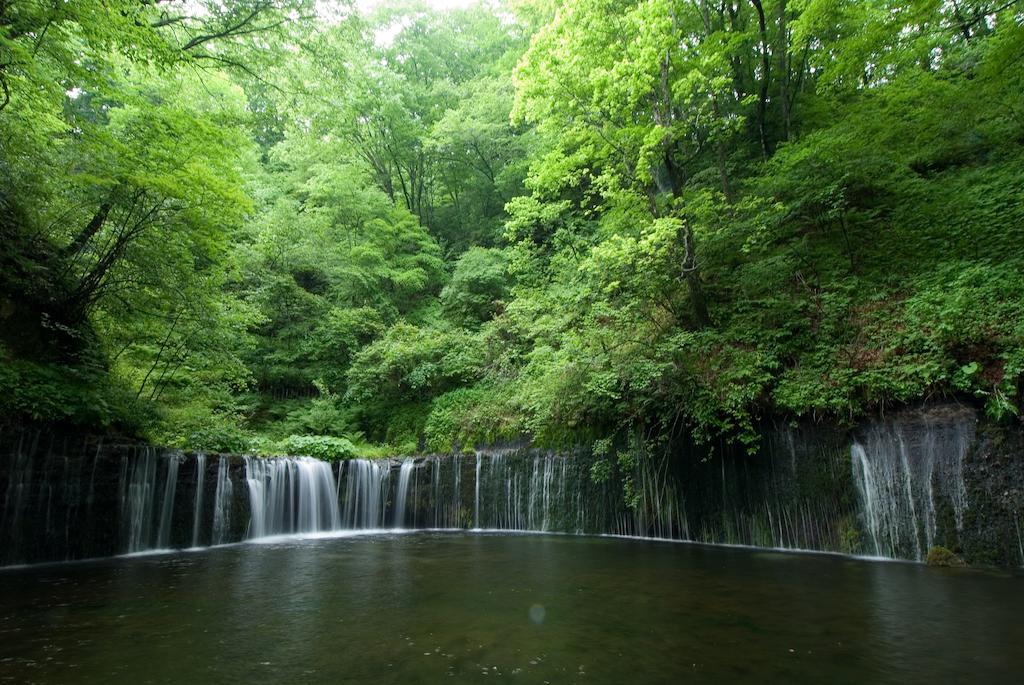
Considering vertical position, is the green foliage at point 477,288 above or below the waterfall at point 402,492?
above

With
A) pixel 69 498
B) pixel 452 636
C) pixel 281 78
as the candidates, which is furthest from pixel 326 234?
pixel 452 636

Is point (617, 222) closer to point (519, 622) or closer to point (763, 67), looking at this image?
point (763, 67)

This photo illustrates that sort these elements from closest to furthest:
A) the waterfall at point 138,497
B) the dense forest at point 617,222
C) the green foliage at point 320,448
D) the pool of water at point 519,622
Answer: the pool of water at point 519,622 → the dense forest at point 617,222 → the waterfall at point 138,497 → the green foliage at point 320,448

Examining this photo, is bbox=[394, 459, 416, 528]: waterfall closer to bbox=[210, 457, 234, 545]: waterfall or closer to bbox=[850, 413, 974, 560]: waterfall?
bbox=[210, 457, 234, 545]: waterfall

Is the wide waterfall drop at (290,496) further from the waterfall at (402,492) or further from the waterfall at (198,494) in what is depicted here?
the waterfall at (402,492)

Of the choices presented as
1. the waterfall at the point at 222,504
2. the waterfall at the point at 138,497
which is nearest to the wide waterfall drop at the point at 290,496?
the waterfall at the point at 222,504

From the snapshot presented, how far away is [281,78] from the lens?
1194 centimetres

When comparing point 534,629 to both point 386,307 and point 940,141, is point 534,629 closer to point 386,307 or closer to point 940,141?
point 940,141

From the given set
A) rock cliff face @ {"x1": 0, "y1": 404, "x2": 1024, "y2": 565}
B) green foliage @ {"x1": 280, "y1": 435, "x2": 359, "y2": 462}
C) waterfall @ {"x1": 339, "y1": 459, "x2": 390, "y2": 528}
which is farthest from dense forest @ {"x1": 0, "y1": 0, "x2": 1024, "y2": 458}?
waterfall @ {"x1": 339, "y1": 459, "x2": 390, "y2": 528}

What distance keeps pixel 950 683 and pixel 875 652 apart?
51 centimetres

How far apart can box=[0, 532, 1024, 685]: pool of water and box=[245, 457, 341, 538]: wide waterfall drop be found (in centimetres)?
379

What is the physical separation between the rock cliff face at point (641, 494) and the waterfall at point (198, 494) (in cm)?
3

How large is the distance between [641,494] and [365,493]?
7079mm

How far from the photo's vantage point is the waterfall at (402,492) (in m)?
13.0
